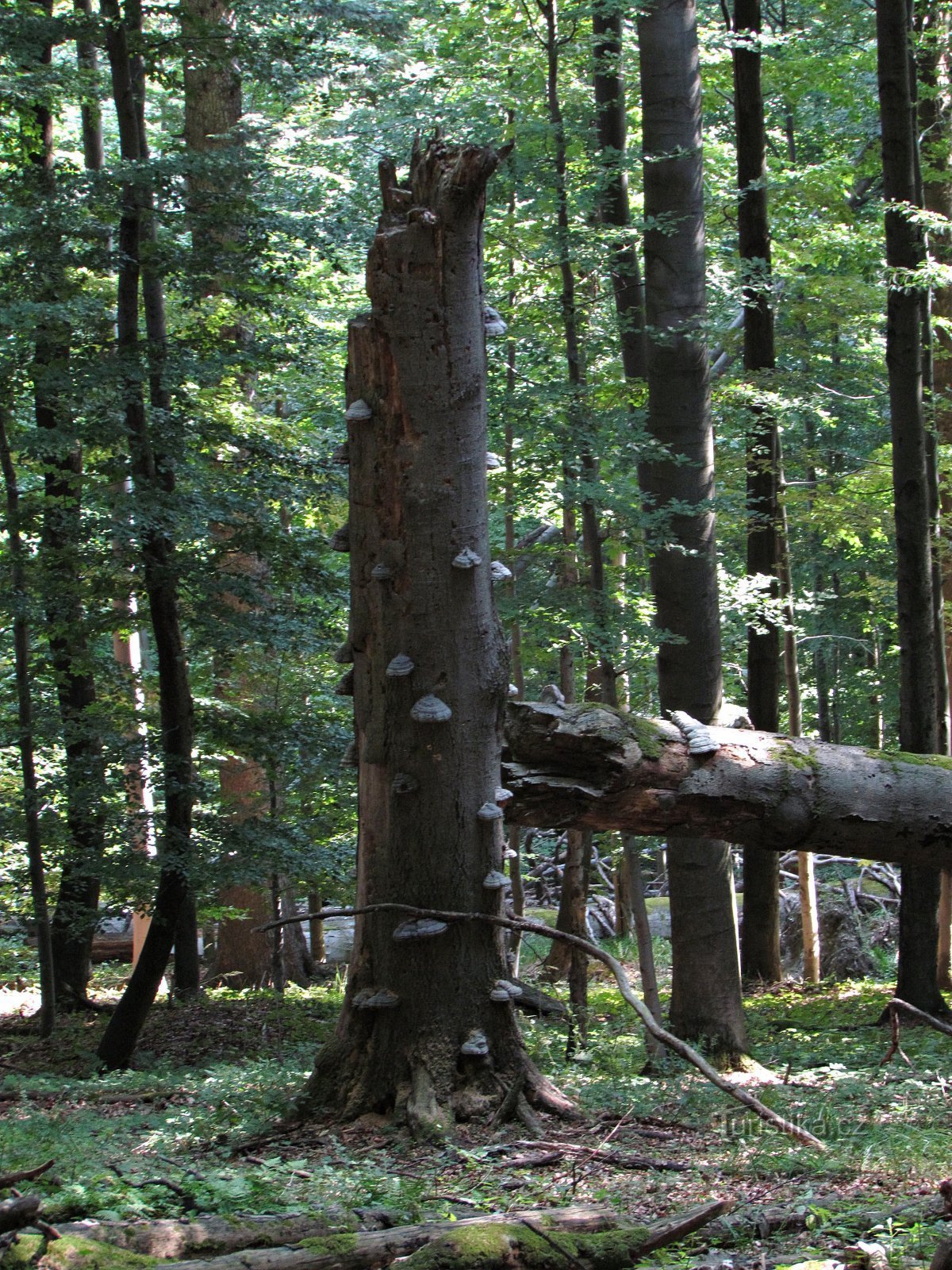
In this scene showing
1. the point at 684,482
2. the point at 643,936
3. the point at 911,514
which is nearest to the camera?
the point at 643,936

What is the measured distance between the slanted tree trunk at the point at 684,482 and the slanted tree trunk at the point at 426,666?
3.78m

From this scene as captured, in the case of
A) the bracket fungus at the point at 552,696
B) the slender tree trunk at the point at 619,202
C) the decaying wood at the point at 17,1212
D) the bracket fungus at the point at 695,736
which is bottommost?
the decaying wood at the point at 17,1212

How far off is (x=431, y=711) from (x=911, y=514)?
6.28m

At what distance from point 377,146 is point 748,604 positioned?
6.07m

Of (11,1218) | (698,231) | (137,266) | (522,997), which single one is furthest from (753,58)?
(11,1218)

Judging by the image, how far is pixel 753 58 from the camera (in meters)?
10.9

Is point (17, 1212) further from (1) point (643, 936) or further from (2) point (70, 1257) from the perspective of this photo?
(1) point (643, 936)

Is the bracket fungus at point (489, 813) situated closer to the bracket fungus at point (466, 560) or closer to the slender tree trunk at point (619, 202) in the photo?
the bracket fungus at point (466, 560)

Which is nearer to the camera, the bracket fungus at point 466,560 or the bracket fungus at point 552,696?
the bracket fungus at point 466,560

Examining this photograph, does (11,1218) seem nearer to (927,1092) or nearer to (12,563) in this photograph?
(927,1092)

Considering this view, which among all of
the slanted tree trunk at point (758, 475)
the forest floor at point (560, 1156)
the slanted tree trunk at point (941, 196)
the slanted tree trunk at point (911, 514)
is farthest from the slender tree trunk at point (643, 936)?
the slanted tree trunk at point (941, 196)

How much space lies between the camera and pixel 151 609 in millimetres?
8117

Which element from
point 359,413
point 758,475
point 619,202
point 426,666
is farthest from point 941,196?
point 426,666

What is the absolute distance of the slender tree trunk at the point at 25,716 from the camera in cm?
760
